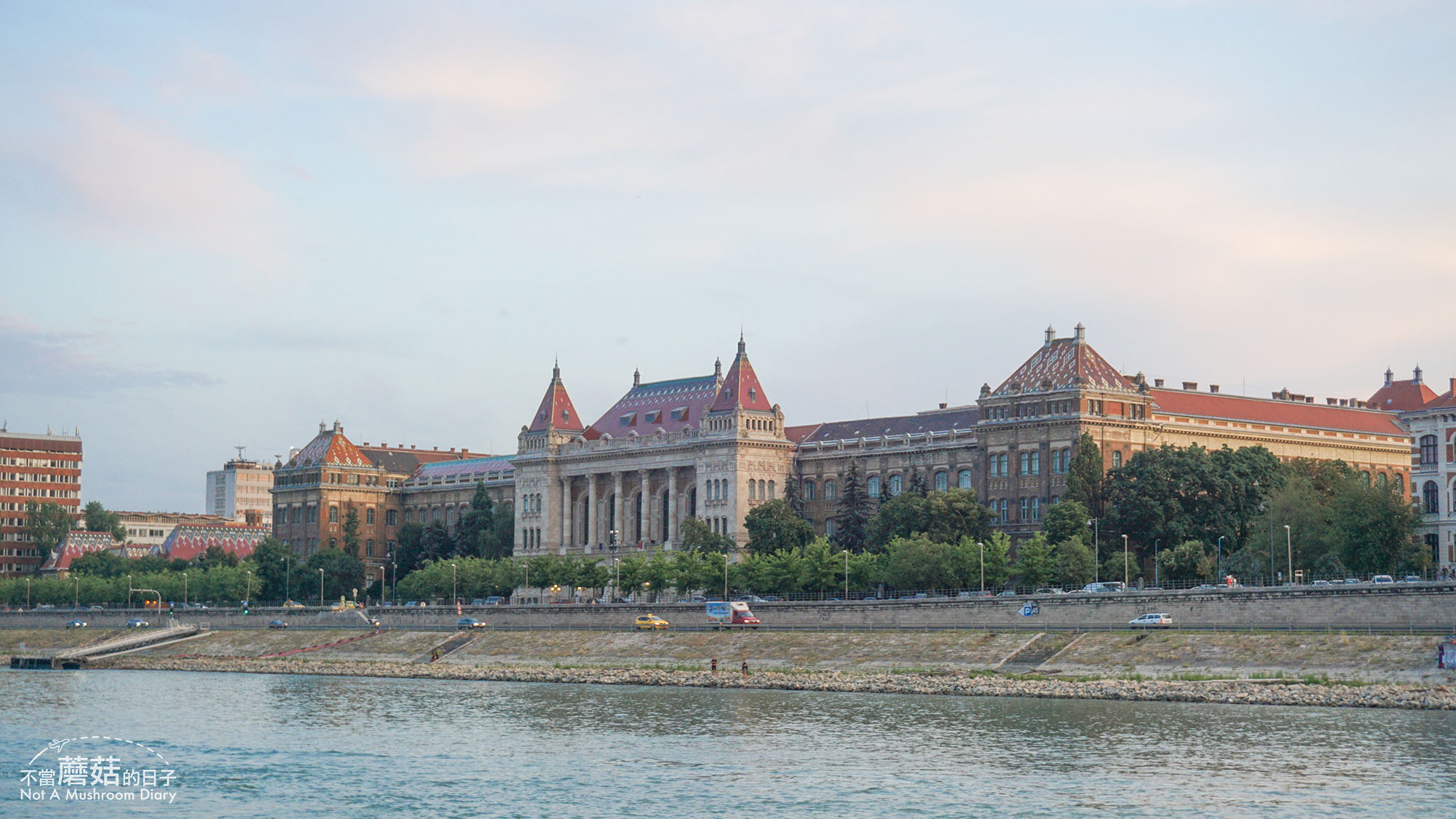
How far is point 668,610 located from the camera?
420 ft

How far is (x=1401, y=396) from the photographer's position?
182625mm

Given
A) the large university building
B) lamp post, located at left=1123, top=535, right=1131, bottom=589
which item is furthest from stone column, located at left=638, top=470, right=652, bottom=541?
lamp post, located at left=1123, top=535, right=1131, bottom=589

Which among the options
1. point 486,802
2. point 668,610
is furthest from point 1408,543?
point 486,802

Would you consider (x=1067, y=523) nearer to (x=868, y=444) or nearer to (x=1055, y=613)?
(x=1055, y=613)

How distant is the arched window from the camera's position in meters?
121

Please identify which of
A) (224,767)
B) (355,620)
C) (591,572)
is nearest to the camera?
(224,767)

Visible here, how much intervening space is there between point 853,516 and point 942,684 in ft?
210

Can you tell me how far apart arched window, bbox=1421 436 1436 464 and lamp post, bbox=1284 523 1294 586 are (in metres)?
10.0

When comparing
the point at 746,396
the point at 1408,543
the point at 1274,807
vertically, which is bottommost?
the point at 1274,807

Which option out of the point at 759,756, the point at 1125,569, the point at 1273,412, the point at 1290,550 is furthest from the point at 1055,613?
the point at 1273,412

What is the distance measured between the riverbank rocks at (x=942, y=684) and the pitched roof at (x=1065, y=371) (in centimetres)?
5497

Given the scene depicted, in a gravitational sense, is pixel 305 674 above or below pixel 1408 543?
below

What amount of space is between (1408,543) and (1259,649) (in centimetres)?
3146

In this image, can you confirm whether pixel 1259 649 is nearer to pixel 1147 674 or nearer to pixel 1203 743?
pixel 1147 674
